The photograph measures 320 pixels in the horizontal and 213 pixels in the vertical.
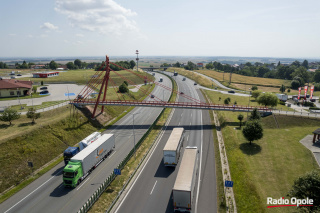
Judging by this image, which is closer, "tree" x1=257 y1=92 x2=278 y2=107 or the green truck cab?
the green truck cab

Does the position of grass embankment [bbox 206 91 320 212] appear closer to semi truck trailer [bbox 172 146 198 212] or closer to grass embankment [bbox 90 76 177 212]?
semi truck trailer [bbox 172 146 198 212]

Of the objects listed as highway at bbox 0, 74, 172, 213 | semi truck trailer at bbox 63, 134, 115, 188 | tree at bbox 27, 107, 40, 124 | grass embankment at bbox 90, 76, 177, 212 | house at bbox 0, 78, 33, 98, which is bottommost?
highway at bbox 0, 74, 172, 213

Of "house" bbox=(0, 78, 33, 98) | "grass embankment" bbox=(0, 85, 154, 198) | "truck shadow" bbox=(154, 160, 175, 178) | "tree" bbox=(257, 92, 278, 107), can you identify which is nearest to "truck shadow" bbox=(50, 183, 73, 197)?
"grass embankment" bbox=(0, 85, 154, 198)

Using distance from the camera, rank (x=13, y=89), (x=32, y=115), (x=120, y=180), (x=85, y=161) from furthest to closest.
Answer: (x=13, y=89) → (x=32, y=115) → (x=85, y=161) → (x=120, y=180)

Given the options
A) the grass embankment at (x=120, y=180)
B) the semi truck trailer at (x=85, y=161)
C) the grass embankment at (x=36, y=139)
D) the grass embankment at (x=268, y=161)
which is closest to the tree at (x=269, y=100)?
the grass embankment at (x=268, y=161)

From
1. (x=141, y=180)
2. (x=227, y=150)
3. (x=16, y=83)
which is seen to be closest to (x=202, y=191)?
(x=141, y=180)

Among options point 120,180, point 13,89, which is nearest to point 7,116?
point 120,180

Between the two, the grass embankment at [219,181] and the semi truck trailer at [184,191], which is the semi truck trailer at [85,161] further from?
the grass embankment at [219,181]

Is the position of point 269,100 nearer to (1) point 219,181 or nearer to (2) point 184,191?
(1) point 219,181
